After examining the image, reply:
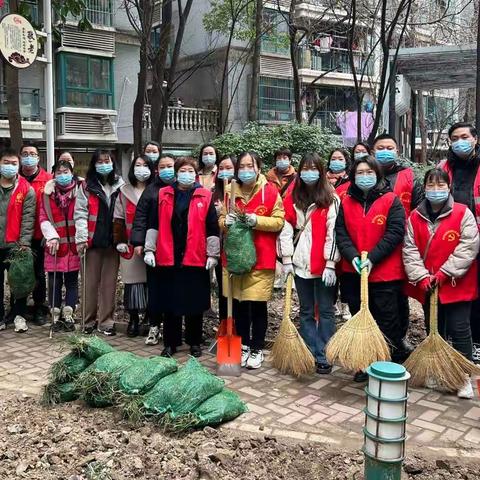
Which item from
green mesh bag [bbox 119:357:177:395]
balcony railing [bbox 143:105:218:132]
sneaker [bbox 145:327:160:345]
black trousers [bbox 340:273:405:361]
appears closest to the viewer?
green mesh bag [bbox 119:357:177:395]

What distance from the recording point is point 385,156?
16.0ft

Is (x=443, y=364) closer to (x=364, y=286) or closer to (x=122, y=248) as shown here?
(x=364, y=286)

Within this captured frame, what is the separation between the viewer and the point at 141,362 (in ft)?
13.3

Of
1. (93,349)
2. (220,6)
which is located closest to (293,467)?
(93,349)

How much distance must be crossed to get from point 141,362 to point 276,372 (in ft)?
4.07

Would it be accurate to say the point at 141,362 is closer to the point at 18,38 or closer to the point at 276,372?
the point at 276,372

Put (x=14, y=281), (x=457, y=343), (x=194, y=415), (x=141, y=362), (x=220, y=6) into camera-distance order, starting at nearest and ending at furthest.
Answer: (x=194, y=415), (x=141, y=362), (x=457, y=343), (x=14, y=281), (x=220, y=6)

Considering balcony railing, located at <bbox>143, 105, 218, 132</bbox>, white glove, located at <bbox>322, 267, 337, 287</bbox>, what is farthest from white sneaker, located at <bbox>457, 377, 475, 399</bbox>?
balcony railing, located at <bbox>143, 105, 218, 132</bbox>

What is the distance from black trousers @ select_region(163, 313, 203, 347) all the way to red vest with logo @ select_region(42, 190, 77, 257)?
1.42 m

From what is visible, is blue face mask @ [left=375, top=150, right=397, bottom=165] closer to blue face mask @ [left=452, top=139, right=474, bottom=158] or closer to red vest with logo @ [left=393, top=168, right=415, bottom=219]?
red vest with logo @ [left=393, top=168, right=415, bottom=219]

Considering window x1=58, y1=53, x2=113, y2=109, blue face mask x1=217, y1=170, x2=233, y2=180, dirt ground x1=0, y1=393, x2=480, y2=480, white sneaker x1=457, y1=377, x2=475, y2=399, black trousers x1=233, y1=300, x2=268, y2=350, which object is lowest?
dirt ground x1=0, y1=393, x2=480, y2=480

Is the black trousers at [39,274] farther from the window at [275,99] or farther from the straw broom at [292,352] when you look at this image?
the window at [275,99]

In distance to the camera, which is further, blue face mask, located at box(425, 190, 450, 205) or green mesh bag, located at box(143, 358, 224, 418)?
blue face mask, located at box(425, 190, 450, 205)

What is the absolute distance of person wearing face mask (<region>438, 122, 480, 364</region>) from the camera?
4.62 metres
